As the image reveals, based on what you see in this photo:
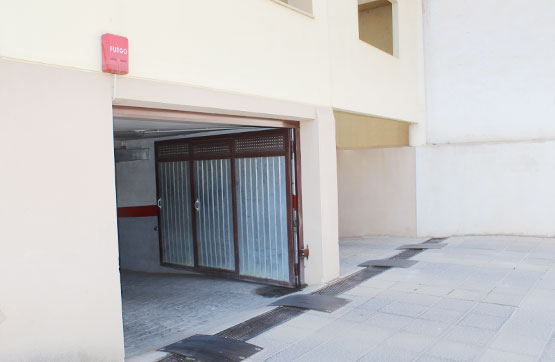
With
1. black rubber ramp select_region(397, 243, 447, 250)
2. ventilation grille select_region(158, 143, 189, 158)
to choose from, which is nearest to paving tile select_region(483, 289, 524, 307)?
black rubber ramp select_region(397, 243, 447, 250)

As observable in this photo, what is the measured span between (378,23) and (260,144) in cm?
628

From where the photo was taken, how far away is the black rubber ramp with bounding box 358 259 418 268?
7965 mm

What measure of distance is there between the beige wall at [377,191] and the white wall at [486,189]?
25 cm

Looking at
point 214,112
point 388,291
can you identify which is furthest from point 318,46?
point 388,291

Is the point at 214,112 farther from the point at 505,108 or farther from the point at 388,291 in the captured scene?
the point at 505,108

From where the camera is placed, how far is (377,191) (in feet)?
37.3

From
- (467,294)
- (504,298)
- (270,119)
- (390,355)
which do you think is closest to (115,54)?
(270,119)

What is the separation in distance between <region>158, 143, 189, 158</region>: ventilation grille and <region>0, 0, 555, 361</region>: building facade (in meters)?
0.48

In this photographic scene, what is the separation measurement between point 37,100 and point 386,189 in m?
8.83

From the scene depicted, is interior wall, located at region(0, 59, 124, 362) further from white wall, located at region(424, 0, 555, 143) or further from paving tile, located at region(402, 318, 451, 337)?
white wall, located at region(424, 0, 555, 143)

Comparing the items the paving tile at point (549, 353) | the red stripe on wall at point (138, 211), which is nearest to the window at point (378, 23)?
the red stripe on wall at point (138, 211)

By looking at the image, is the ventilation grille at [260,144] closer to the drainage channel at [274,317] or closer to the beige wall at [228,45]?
the beige wall at [228,45]

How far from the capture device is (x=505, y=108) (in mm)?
9969

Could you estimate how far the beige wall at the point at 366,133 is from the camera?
39.2 feet
